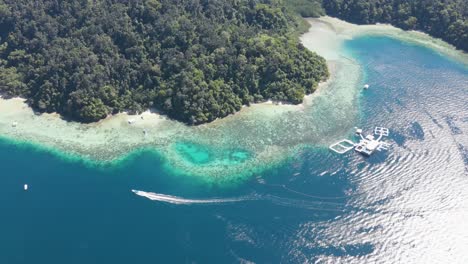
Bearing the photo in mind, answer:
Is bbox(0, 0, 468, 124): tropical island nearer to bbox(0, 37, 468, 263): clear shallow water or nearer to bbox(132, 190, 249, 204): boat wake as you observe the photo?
bbox(0, 37, 468, 263): clear shallow water

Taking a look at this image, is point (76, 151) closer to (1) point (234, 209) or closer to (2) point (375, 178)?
(1) point (234, 209)

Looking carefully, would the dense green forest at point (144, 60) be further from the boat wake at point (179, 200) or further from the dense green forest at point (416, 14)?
the dense green forest at point (416, 14)

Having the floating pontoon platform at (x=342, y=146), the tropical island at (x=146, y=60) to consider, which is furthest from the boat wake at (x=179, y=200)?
the tropical island at (x=146, y=60)

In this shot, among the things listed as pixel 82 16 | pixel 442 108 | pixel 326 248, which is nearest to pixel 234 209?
pixel 326 248

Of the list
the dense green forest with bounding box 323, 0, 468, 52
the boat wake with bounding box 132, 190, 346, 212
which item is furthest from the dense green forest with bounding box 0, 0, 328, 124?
the dense green forest with bounding box 323, 0, 468, 52

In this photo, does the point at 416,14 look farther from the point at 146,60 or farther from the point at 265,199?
the point at 265,199
